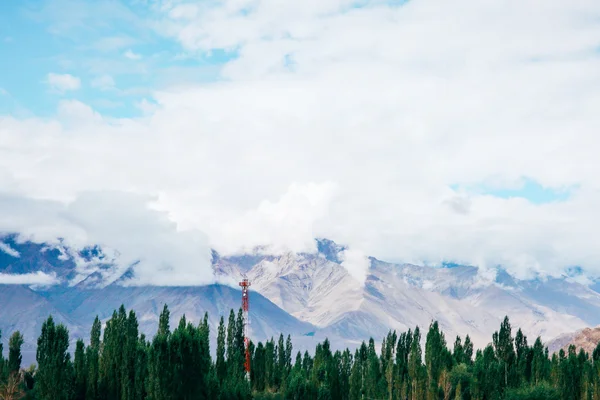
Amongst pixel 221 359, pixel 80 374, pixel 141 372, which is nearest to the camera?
pixel 141 372

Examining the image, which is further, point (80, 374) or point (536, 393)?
point (536, 393)

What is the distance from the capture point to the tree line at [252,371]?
390 feet

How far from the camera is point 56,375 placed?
4993 inches

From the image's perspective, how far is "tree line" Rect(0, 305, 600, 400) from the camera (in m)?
119

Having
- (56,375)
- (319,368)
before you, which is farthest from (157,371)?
(319,368)

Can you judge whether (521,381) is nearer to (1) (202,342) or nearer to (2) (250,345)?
(2) (250,345)

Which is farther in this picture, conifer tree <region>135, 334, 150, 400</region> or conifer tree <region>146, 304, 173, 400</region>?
conifer tree <region>135, 334, 150, 400</region>

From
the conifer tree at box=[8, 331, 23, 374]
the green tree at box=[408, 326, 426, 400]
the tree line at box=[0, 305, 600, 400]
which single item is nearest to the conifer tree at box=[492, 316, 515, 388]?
the tree line at box=[0, 305, 600, 400]

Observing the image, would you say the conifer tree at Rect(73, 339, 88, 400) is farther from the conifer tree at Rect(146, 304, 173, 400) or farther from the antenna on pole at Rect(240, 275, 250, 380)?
the antenna on pole at Rect(240, 275, 250, 380)

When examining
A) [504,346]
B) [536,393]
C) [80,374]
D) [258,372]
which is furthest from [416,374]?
[80,374]

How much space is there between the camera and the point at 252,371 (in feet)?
589

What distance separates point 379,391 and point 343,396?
28.9ft

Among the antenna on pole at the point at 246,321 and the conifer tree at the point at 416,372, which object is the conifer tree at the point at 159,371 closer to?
the antenna on pole at the point at 246,321

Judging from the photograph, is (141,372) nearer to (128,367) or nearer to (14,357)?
(128,367)
